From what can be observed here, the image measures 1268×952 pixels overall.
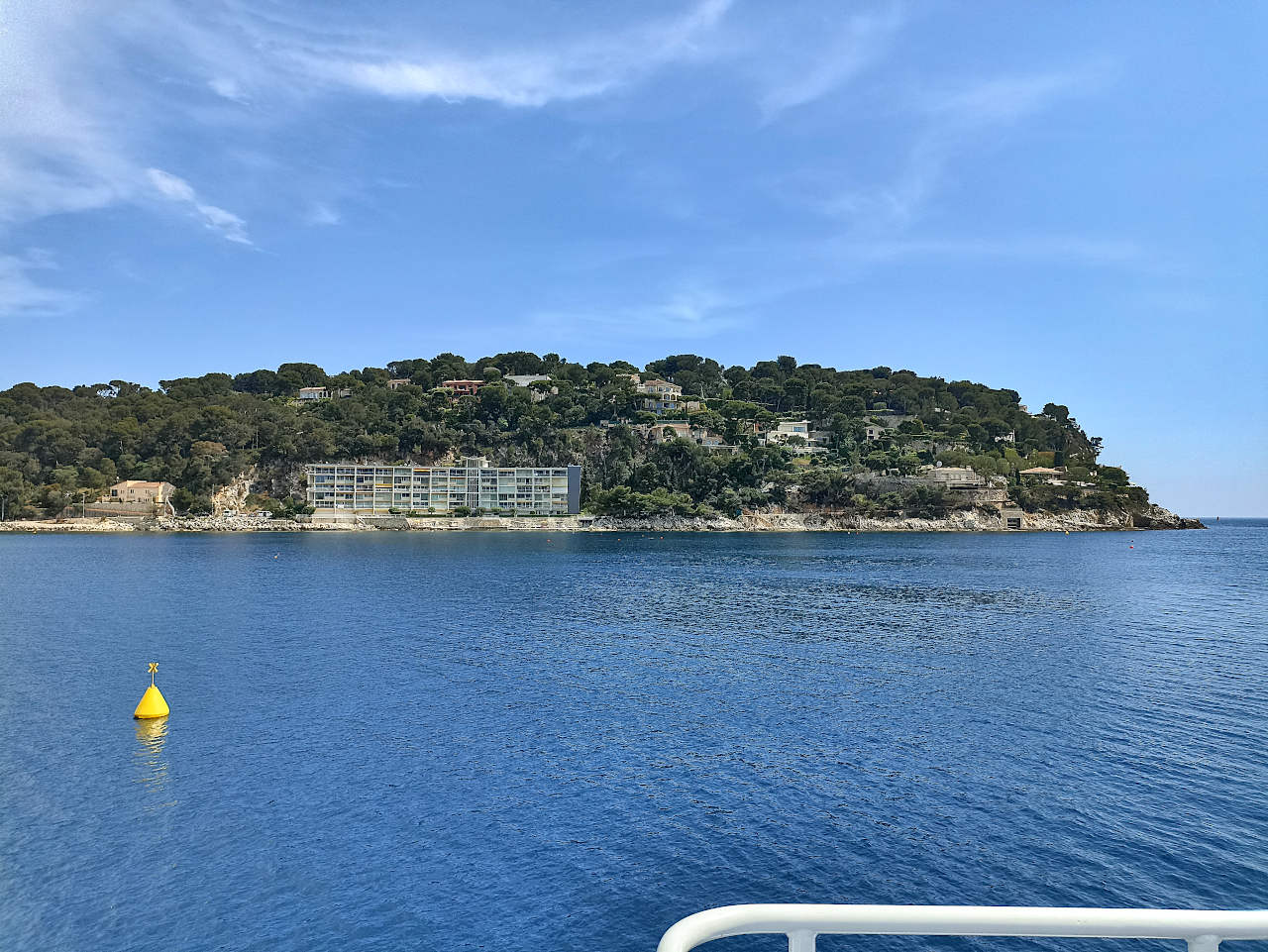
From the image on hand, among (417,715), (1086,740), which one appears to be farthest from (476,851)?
(1086,740)

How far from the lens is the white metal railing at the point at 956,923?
2455mm

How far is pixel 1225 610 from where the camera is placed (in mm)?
51031

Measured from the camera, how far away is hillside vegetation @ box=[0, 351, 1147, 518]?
142625 mm

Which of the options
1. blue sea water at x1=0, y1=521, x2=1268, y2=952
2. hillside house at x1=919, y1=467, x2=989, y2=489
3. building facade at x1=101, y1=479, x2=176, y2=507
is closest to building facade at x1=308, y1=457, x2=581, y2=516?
building facade at x1=101, y1=479, x2=176, y2=507

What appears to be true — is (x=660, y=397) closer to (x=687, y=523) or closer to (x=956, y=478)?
(x=687, y=523)

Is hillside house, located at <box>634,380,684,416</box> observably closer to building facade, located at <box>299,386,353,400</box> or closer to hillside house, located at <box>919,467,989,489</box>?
hillside house, located at <box>919,467,989,489</box>

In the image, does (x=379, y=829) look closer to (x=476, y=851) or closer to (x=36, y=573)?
Result: (x=476, y=851)

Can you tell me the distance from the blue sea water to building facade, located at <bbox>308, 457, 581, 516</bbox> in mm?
101196

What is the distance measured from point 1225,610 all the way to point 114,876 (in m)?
60.8

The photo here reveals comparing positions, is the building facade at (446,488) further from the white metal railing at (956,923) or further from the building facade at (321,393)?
the white metal railing at (956,923)

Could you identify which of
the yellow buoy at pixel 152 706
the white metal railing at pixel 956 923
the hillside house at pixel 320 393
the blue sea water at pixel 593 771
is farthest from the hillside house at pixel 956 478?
the white metal railing at pixel 956 923

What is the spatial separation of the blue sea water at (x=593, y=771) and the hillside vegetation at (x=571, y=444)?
100207mm

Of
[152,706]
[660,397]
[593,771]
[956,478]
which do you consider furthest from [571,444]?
[593,771]

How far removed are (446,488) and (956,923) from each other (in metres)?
154
